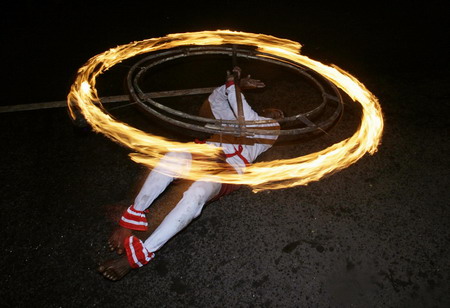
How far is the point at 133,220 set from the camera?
9.89ft

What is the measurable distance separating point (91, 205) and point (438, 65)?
22.5ft

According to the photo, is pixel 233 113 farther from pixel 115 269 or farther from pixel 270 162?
pixel 115 269

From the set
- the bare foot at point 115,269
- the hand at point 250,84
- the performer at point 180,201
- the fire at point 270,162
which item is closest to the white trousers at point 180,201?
the performer at point 180,201

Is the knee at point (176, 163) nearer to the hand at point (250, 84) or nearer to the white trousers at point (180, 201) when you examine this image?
the white trousers at point (180, 201)

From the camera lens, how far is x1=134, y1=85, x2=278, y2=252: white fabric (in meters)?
2.74

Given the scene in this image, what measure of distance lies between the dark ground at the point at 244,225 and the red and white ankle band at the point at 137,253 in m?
0.16

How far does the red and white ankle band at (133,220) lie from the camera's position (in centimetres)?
301

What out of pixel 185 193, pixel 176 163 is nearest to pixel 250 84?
pixel 176 163

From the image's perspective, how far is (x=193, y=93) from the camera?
16.6ft

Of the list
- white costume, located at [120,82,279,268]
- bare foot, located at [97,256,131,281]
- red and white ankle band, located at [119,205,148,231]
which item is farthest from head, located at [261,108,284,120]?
bare foot, located at [97,256,131,281]

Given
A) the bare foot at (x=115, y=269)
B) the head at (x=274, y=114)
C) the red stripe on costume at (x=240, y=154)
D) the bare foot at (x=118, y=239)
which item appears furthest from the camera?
the head at (x=274, y=114)

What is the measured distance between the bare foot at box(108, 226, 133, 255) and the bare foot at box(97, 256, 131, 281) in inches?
6.7

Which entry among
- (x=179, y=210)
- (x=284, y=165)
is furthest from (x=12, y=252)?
(x=284, y=165)

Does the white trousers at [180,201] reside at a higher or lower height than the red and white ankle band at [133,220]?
higher
